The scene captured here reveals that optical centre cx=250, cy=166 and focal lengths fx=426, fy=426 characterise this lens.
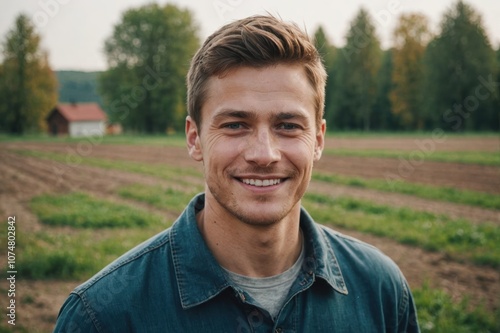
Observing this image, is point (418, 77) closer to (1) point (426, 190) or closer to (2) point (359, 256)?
(1) point (426, 190)

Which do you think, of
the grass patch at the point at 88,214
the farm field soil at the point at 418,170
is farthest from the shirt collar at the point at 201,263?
the farm field soil at the point at 418,170

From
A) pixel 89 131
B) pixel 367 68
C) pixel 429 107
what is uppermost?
pixel 367 68

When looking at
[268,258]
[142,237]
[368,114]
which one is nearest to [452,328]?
[268,258]

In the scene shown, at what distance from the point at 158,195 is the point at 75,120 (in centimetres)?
6182

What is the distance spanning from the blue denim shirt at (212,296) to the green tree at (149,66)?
51658 millimetres

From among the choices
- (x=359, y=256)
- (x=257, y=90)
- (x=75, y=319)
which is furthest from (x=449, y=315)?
(x=75, y=319)

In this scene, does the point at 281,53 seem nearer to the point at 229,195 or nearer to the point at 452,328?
the point at 229,195

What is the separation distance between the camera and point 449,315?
4.90m

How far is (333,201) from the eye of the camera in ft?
37.5

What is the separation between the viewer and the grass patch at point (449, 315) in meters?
4.60

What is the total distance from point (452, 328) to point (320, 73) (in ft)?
12.1

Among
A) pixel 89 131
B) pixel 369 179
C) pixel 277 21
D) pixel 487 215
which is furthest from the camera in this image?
pixel 89 131

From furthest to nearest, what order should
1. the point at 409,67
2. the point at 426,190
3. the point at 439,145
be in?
the point at 409,67, the point at 439,145, the point at 426,190

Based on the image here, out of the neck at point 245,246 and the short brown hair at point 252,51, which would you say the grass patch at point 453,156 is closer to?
the short brown hair at point 252,51
